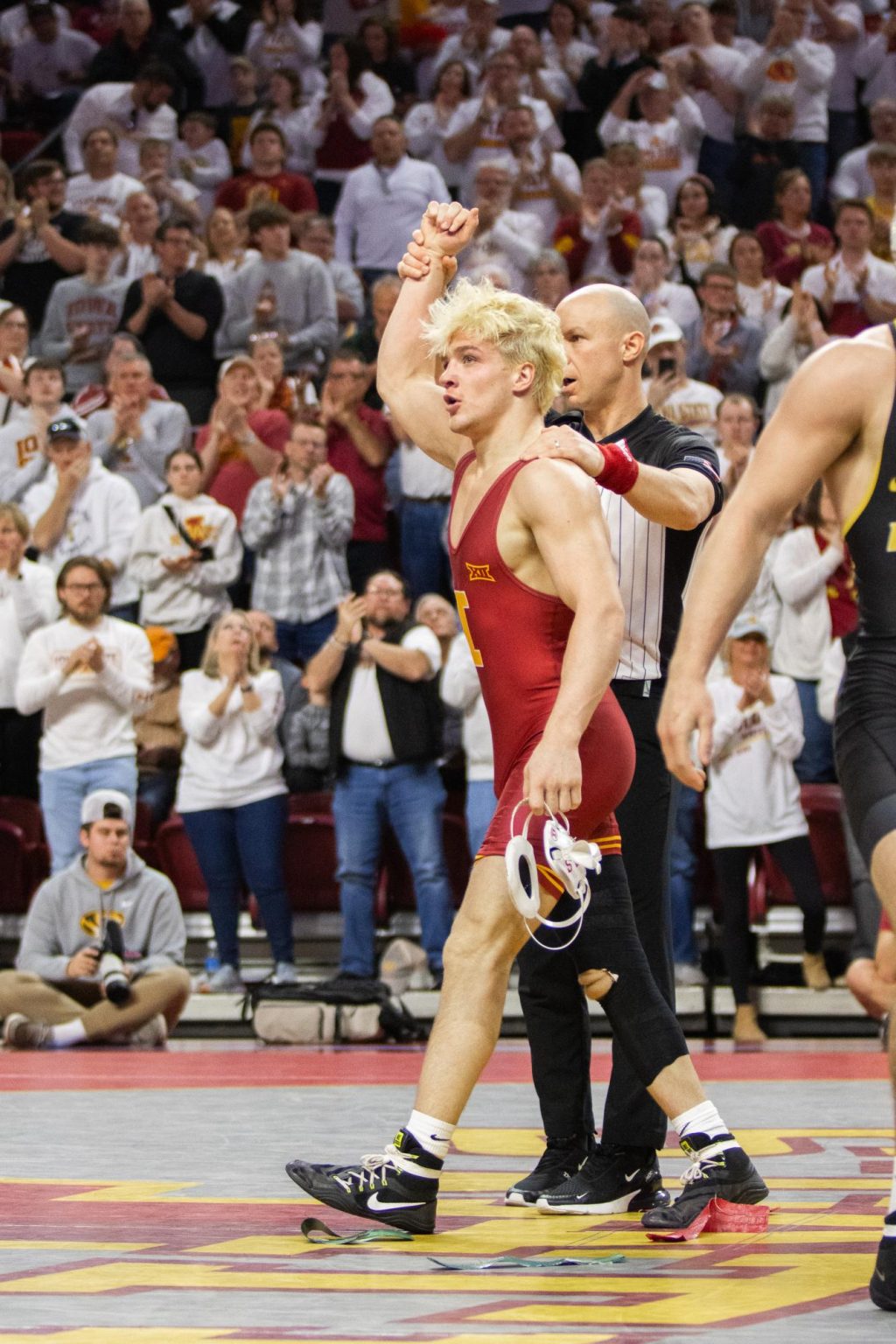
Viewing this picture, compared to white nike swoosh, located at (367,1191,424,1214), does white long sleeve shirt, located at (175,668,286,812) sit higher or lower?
lower

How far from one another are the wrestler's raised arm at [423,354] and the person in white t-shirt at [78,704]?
19.7 ft

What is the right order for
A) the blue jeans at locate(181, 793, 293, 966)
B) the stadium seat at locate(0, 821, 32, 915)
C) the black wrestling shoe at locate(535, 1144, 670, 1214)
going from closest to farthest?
the black wrestling shoe at locate(535, 1144, 670, 1214)
the blue jeans at locate(181, 793, 293, 966)
the stadium seat at locate(0, 821, 32, 915)

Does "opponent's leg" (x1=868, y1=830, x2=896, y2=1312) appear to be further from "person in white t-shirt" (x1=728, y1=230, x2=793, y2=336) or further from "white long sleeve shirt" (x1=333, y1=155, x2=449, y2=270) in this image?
"white long sleeve shirt" (x1=333, y1=155, x2=449, y2=270)

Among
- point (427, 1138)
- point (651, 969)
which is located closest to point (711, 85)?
point (651, 969)

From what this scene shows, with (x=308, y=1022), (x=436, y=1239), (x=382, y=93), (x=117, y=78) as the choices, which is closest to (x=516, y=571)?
(x=436, y=1239)

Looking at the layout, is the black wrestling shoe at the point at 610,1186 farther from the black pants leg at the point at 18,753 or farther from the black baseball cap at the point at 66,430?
the black baseball cap at the point at 66,430

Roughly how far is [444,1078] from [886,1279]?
118 centimetres

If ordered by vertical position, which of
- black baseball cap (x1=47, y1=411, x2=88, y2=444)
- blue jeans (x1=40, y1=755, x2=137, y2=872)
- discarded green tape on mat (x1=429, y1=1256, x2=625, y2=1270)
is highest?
black baseball cap (x1=47, y1=411, x2=88, y2=444)

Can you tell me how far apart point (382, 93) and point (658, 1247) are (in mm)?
13782

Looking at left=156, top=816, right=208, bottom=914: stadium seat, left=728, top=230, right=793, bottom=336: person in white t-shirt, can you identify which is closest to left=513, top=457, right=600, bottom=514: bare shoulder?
left=156, top=816, right=208, bottom=914: stadium seat

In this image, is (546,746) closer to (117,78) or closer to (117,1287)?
(117,1287)

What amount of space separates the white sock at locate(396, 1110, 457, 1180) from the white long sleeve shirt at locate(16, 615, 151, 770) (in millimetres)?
6827

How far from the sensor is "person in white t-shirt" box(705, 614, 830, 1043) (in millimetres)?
10719

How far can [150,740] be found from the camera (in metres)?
12.0
